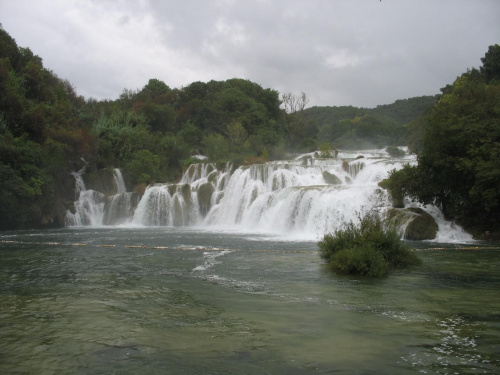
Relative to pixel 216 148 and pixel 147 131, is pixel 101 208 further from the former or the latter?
pixel 216 148

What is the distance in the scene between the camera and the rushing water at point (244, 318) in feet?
17.5

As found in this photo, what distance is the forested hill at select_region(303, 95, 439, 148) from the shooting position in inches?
2955

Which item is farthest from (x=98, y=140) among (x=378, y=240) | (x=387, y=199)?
(x=378, y=240)

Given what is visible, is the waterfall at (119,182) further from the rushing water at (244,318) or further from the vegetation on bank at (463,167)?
the rushing water at (244,318)

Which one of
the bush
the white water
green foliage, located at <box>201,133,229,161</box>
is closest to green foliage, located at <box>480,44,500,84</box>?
the white water

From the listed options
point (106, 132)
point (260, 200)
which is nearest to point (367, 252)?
point (260, 200)

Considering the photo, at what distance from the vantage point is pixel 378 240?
12.0 m

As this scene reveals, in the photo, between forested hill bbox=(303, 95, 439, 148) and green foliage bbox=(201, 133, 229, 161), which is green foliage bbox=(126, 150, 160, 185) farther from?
forested hill bbox=(303, 95, 439, 148)

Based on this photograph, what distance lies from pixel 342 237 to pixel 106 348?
7.74 m

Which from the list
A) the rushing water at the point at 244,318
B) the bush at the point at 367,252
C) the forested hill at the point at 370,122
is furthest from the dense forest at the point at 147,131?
the rushing water at the point at 244,318

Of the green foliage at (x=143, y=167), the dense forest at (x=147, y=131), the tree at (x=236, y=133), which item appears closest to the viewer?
the dense forest at (x=147, y=131)

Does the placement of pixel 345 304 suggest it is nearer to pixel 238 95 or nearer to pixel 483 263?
pixel 483 263

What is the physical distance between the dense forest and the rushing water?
856 centimetres

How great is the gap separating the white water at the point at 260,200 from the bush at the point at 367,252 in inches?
371
